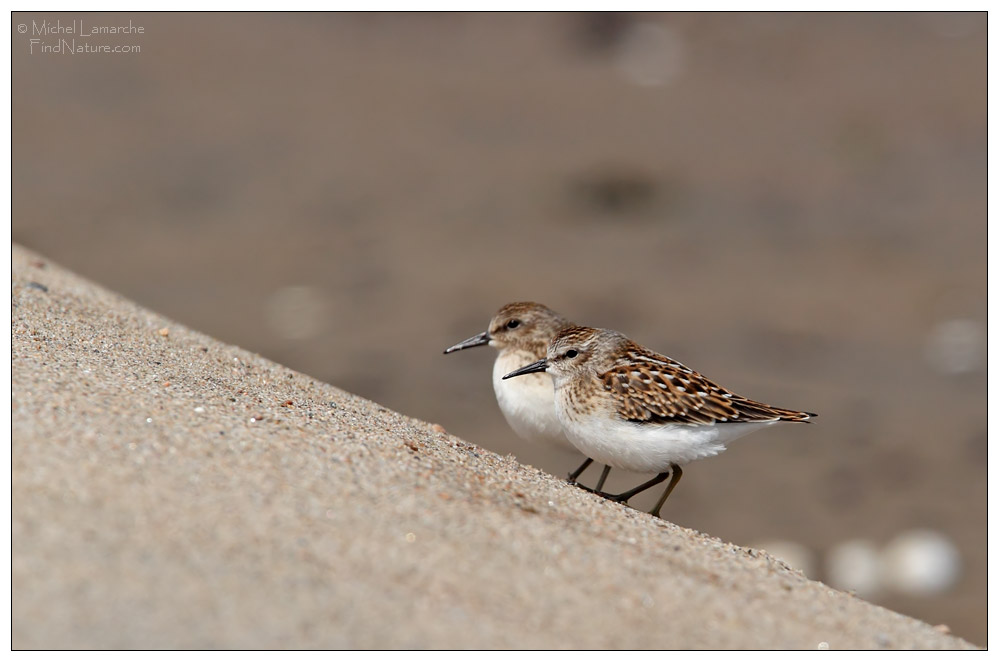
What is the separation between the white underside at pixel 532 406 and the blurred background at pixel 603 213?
3385 millimetres

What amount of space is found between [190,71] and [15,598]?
16.0m

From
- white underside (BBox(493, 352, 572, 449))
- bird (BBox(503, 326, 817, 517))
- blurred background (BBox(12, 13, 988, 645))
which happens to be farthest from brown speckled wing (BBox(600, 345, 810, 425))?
blurred background (BBox(12, 13, 988, 645))

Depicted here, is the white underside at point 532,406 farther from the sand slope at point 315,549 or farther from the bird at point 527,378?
the sand slope at point 315,549

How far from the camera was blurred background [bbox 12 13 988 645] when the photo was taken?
1114 cm

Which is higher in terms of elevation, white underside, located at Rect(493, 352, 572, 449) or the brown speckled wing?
the brown speckled wing

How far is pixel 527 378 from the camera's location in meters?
7.02

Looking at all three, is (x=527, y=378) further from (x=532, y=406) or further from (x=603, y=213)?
(x=603, y=213)

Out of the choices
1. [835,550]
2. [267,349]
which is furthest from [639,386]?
[267,349]

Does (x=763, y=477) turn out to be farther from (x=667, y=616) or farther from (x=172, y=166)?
(x=172, y=166)

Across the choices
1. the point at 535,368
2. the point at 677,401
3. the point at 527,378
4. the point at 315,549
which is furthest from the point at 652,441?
the point at 315,549

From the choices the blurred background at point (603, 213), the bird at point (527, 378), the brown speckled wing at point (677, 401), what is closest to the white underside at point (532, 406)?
the bird at point (527, 378)

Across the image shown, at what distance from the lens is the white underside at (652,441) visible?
5.96 m

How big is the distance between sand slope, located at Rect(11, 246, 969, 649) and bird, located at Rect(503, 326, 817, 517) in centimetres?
82

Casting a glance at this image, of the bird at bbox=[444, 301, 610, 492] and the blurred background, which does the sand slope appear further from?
the blurred background
